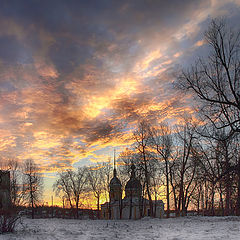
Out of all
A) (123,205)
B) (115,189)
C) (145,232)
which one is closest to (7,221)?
(145,232)

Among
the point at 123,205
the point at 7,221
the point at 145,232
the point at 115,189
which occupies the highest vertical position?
the point at 7,221

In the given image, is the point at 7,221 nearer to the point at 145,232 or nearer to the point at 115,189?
the point at 145,232

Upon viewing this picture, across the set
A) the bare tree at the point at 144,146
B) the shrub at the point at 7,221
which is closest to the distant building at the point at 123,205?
the bare tree at the point at 144,146

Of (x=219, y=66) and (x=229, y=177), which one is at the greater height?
(x=219, y=66)

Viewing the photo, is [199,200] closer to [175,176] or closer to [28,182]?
[175,176]

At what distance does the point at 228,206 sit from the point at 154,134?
13.2m

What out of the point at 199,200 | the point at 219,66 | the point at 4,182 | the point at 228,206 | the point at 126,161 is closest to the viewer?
the point at 219,66

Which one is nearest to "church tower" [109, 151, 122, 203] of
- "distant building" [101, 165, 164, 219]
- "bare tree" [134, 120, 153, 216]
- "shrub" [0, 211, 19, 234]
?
"distant building" [101, 165, 164, 219]

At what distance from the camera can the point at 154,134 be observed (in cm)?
3553

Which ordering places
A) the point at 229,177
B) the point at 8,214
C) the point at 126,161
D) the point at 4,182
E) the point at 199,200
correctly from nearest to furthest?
the point at 8,214, the point at 229,177, the point at 199,200, the point at 126,161, the point at 4,182

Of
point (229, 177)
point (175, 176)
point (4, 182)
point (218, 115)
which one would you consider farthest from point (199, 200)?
point (4, 182)

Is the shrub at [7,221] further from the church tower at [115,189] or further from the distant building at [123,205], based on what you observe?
the church tower at [115,189]

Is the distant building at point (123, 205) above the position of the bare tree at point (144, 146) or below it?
below

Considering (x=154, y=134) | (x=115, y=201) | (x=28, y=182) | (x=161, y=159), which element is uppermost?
(x=154, y=134)
